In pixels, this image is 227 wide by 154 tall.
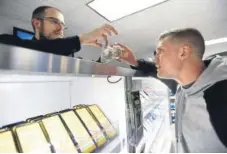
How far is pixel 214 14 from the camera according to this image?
4.15 m

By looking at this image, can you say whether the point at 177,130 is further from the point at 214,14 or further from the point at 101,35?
the point at 214,14

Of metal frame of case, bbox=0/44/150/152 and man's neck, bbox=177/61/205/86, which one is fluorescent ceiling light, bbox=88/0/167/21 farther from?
metal frame of case, bbox=0/44/150/152

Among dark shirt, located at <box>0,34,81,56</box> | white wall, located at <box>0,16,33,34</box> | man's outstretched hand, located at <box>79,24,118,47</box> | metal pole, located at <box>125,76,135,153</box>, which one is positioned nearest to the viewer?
dark shirt, located at <box>0,34,81,56</box>

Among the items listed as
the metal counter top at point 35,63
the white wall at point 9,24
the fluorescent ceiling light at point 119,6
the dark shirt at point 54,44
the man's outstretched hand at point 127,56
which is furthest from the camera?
the white wall at point 9,24

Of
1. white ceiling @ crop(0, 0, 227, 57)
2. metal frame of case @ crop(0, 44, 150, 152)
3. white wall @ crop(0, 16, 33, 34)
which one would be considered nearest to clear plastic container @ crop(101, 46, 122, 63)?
metal frame of case @ crop(0, 44, 150, 152)

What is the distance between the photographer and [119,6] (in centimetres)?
337

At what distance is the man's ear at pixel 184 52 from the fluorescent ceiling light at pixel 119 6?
211 centimetres

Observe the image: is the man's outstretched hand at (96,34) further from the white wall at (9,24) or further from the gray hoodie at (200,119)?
the white wall at (9,24)

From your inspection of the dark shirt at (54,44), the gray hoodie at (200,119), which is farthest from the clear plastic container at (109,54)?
the gray hoodie at (200,119)

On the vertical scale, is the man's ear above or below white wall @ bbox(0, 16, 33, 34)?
below

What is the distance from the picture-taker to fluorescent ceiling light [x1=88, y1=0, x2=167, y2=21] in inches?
126

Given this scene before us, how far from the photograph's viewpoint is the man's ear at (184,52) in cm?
140

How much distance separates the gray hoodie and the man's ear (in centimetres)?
27

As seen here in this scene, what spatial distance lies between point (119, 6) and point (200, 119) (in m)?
2.85
